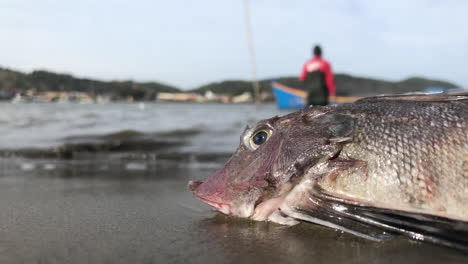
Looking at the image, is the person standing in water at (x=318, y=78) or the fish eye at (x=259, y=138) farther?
the person standing in water at (x=318, y=78)

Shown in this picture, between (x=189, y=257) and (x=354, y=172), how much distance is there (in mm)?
871

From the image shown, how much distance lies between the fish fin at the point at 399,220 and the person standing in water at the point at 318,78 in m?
10.9

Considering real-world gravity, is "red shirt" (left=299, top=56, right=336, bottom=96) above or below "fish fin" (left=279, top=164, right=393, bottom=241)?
above

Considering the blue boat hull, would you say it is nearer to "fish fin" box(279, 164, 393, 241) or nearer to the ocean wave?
the ocean wave

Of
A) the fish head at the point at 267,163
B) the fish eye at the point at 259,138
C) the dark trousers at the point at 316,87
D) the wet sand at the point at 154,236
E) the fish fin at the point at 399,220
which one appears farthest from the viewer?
the dark trousers at the point at 316,87

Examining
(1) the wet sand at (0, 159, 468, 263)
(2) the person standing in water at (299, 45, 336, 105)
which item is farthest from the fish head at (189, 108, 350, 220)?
(2) the person standing in water at (299, 45, 336, 105)

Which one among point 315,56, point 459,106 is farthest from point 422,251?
point 315,56

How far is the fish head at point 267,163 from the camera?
2029mm

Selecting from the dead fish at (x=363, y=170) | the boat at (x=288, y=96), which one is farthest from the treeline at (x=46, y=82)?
the boat at (x=288, y=96)

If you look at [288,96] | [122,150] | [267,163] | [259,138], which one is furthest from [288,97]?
[267,163]

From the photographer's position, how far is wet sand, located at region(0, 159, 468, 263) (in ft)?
5.69

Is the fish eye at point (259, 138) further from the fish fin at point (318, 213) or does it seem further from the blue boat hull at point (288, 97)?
the blue boat hull at point (288, 97)

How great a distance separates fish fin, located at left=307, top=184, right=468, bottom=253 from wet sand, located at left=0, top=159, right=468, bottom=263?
92 millimetres

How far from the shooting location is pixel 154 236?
2.08 meters
